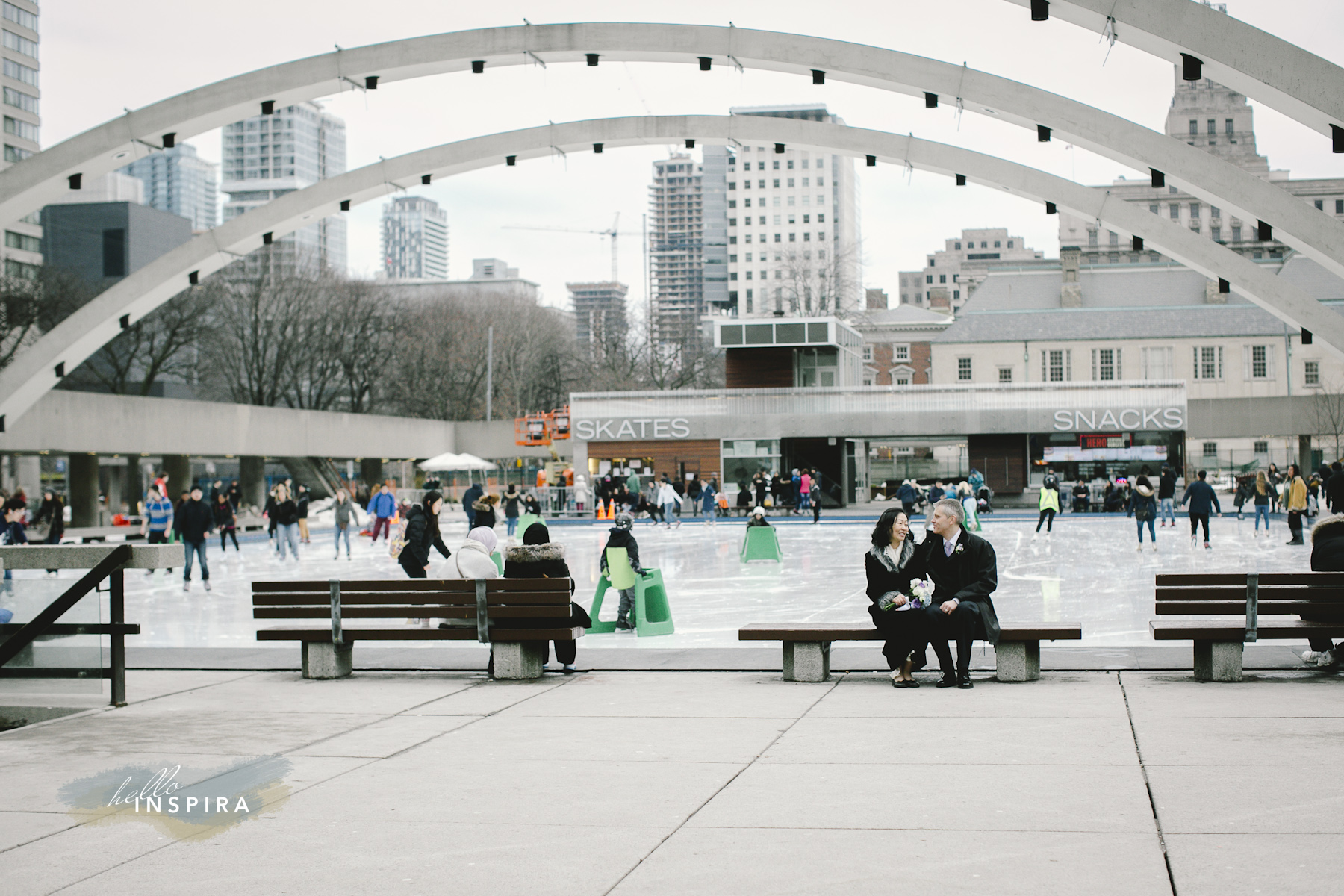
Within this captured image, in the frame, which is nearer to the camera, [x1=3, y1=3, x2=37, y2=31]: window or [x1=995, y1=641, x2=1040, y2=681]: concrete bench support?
[x1=995, y1=641, x2=1040, y2=681]: concrete bench support

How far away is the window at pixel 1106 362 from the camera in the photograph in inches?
2891

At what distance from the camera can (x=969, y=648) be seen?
29.9 feet

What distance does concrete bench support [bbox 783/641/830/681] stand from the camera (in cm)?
958

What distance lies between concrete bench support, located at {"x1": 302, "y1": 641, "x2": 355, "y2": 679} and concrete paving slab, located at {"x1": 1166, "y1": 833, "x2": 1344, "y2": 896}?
6.97 metres

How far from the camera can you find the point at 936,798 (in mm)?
5906

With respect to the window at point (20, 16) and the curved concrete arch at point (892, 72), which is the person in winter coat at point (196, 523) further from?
the window at point (20, 16)

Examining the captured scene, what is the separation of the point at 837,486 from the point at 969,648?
4338 cm

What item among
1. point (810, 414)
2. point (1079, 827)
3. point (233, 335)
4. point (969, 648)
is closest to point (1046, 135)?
point (969, 648)

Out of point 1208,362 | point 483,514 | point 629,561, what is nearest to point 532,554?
point 629,561

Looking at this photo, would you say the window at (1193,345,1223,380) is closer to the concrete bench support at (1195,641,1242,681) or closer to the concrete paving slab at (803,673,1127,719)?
the concrete bench support at (1195,641,1242,681)

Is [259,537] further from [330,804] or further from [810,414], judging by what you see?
[330,804]

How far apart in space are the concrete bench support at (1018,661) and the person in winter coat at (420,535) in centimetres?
652

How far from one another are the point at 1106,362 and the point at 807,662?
6880 cm

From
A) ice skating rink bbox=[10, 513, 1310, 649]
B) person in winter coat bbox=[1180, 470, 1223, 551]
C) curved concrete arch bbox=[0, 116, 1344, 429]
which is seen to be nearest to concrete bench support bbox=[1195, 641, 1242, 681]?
ice skating rink bbox=[10, 513, 1310, 649]
